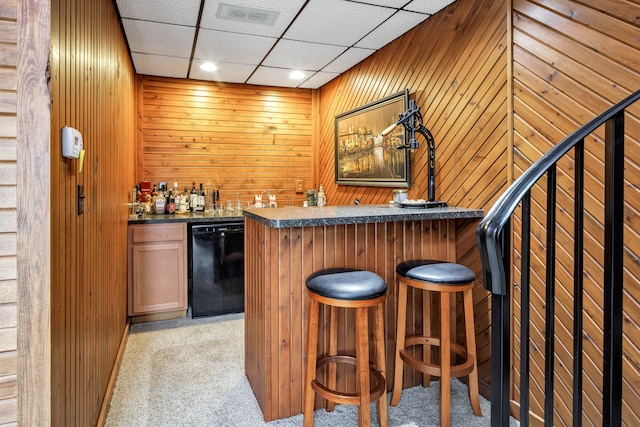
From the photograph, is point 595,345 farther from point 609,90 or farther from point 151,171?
point 151,171

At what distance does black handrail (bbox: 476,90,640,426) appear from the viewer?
3.49ft

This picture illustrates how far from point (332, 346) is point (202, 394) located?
3.00ft

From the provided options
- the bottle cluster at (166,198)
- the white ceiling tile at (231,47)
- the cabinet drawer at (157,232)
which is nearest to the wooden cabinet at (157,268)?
the cabinet drawer at (157,232)

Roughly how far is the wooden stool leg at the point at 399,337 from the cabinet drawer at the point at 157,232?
227cm

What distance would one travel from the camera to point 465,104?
2.64 meters

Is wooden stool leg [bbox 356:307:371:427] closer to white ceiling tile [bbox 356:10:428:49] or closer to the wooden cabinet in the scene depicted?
white ceiling tile [bbox 356:10:428:49]

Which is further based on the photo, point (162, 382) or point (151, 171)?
point (151, 171)

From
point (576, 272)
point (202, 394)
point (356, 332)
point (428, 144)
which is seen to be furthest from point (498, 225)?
point (202, 394)

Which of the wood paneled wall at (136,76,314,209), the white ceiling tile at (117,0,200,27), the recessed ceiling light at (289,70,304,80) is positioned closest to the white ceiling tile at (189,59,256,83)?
the wood paneled wall at (136,76,314,209)

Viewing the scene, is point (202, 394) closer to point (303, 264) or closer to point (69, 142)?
point (303, 264)

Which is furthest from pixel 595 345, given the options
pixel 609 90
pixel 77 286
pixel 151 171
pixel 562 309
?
pixel 151 171

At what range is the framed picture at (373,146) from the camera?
10.9 ft

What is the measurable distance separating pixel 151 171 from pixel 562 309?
4.12 meters

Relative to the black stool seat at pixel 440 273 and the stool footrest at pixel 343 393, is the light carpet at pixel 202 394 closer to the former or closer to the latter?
the stool footrest at pixel 343 393
